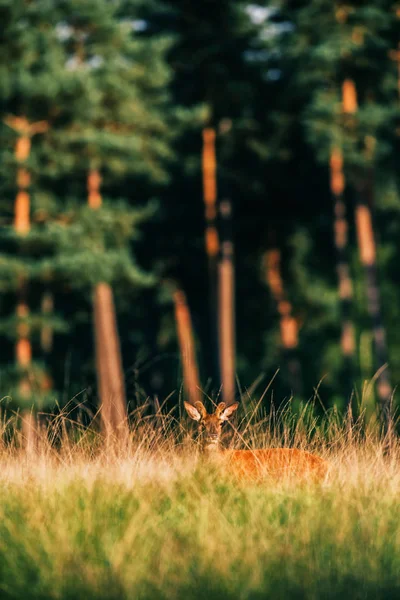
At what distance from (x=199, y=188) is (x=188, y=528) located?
28.1m

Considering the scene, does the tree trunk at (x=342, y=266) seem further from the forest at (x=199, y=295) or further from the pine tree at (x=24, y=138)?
the pine tree at (x=24, y=138)

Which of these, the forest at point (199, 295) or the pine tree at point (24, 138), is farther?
the pine tree at point (24, 138)

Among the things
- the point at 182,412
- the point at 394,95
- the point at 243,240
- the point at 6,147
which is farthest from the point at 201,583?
the point at 243,240

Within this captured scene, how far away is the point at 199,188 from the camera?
33.7 m

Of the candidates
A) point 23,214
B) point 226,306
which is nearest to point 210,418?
point 23,214

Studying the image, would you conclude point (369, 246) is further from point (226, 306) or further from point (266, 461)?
point (266, 461)

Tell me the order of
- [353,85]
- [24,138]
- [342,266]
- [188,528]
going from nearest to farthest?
[188,528]
[24,138]
[353,85]
[342,266]

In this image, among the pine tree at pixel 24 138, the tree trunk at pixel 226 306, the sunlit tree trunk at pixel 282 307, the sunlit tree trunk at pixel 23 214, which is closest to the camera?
the pine tree at pixel 24 138

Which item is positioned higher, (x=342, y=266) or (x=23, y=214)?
(x=23, y=214)

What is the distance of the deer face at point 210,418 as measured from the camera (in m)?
8.00

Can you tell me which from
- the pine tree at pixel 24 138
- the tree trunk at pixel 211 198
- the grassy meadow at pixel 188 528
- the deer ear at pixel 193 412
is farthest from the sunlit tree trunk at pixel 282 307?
the grassy meadow at pixel 188 528

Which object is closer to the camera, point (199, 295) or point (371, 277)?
point (371, 277)

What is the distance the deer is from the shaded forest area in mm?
13387

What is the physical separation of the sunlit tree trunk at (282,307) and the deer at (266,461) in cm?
2889
